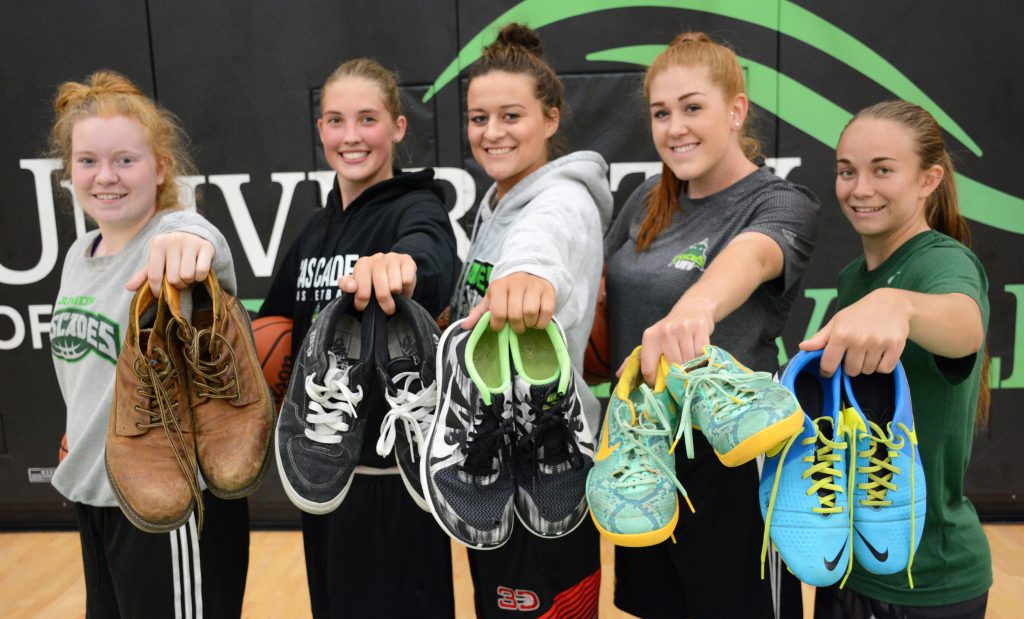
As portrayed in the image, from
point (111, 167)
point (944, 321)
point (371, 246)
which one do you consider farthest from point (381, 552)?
point (944, 321)

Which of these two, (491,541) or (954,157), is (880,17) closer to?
(954,157)

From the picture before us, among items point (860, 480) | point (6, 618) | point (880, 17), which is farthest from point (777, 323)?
point (6, 618)

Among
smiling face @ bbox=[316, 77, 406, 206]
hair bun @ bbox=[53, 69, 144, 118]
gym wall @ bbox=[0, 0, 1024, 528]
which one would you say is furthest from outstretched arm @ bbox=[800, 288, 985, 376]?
gym wall @ bbox=[0, 0, 1024, 528]

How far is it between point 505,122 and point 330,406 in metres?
0.68

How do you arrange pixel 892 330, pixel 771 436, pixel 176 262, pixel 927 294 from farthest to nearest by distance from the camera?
pixel 176 262, pixel 927 294, pixel 892 330, pixel 771 436

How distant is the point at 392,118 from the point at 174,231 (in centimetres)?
55

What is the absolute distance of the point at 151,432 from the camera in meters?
1.14

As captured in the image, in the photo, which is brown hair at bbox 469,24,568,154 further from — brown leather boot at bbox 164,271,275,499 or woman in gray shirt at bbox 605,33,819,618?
brown leather boot at bbox 164,271,275,499

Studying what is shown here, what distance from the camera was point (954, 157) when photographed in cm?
286

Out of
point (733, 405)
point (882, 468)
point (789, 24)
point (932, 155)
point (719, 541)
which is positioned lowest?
point (719, 541)

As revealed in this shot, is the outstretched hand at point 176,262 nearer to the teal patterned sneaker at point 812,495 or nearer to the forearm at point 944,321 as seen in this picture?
the teal patterned sneaker at point 812,495

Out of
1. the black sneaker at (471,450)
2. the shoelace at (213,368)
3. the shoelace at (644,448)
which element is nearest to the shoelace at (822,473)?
the shoelace at (644,448)

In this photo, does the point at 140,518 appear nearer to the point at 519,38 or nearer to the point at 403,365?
the point at 403,365

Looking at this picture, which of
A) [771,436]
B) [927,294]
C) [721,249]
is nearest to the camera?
[771,436]
